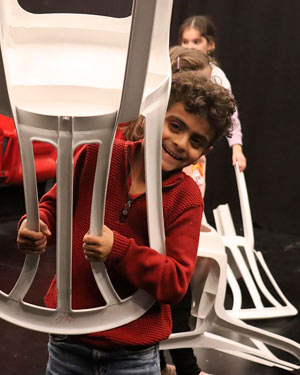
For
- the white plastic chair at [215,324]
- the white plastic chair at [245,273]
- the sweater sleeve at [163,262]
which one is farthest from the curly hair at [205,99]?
the white plastic chair at [245,273]

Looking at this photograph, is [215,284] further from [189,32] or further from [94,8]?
[189,32]

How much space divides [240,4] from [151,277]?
342 centimetres

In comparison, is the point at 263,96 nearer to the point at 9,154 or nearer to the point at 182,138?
the point at 9,154

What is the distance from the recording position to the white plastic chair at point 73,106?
0.75m

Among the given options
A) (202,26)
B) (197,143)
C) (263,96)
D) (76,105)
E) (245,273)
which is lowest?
(245,273)

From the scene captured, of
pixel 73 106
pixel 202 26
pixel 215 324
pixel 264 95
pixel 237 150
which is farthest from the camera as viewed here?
pixel 264 95

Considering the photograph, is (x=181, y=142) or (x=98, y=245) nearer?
(x=98, y=245)

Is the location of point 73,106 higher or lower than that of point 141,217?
higher

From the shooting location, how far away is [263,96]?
4074 millimetres

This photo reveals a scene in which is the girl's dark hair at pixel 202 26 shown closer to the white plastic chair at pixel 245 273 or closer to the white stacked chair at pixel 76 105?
the white plastic chair at pixel 245 273

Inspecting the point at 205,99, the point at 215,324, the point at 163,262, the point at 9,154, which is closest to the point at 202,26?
the point at 9,154

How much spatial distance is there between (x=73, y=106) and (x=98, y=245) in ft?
0.59

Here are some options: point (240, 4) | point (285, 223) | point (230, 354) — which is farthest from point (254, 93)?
point (230, 354)

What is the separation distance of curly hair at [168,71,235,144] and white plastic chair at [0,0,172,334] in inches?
6.1
